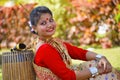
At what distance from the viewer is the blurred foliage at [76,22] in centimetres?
1015

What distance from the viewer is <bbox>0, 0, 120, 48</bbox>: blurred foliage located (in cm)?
1015

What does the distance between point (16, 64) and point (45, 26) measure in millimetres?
430

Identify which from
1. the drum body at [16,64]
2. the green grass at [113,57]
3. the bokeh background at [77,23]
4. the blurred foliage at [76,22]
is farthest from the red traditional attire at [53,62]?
the blurred foliage at [76,22]

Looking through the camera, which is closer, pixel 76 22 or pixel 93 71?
pixel 93 71

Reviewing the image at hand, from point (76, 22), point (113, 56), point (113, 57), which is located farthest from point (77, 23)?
point (113, 57)

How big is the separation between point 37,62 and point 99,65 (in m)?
0.56

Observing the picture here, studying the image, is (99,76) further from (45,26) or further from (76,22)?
(76,22)

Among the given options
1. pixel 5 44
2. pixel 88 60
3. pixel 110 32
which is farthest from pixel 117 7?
pixel 88 60

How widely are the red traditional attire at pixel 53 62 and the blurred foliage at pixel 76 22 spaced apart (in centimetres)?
605

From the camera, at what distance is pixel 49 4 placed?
35.3ft

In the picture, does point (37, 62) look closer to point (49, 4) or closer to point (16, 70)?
point (16, 70)

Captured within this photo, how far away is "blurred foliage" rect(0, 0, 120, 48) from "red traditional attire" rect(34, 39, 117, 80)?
19.9 ft

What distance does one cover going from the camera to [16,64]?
3.77 metres

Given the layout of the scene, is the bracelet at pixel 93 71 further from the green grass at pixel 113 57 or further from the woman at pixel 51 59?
the green grass at pixel 113 57
